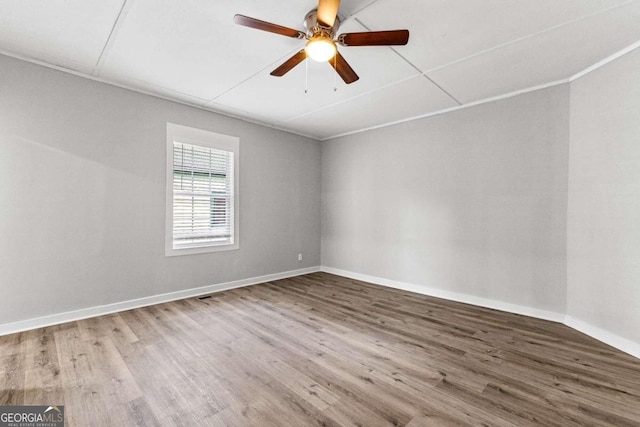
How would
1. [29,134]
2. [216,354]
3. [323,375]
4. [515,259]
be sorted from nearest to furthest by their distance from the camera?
[323,375] < [216,354] < [29,134] < [515,259]

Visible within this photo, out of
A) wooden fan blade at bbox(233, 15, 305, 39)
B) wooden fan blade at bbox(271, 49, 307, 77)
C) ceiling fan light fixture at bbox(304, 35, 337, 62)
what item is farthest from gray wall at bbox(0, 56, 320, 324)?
ceiling fan light fixture at bbox(304, 35, 337, 62)

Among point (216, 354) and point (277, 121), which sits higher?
point (277, 121)

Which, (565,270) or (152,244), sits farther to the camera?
(152,244)

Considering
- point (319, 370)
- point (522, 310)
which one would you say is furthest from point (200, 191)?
point (522, 310)

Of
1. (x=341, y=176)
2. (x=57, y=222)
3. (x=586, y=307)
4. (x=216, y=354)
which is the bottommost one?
(x=216, y=354)

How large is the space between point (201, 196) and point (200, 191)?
0.08 meters

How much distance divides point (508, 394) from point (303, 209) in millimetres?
4102

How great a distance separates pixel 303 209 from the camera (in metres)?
5.38

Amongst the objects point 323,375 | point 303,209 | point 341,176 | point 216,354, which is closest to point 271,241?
point 303,209

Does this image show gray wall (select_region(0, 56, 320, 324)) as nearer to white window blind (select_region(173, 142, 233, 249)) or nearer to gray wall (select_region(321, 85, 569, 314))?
white window blind (select_region(173, 142, 233, 249))

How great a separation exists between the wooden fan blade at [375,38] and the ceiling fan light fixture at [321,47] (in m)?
0.10

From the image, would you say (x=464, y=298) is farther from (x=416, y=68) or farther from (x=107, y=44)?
(x=107, y=44)

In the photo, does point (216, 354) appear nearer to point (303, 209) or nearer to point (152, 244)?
point (152, 244)

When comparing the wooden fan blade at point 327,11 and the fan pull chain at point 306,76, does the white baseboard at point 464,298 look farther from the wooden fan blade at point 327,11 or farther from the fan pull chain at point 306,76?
the wooden fan blade at point 327,11
